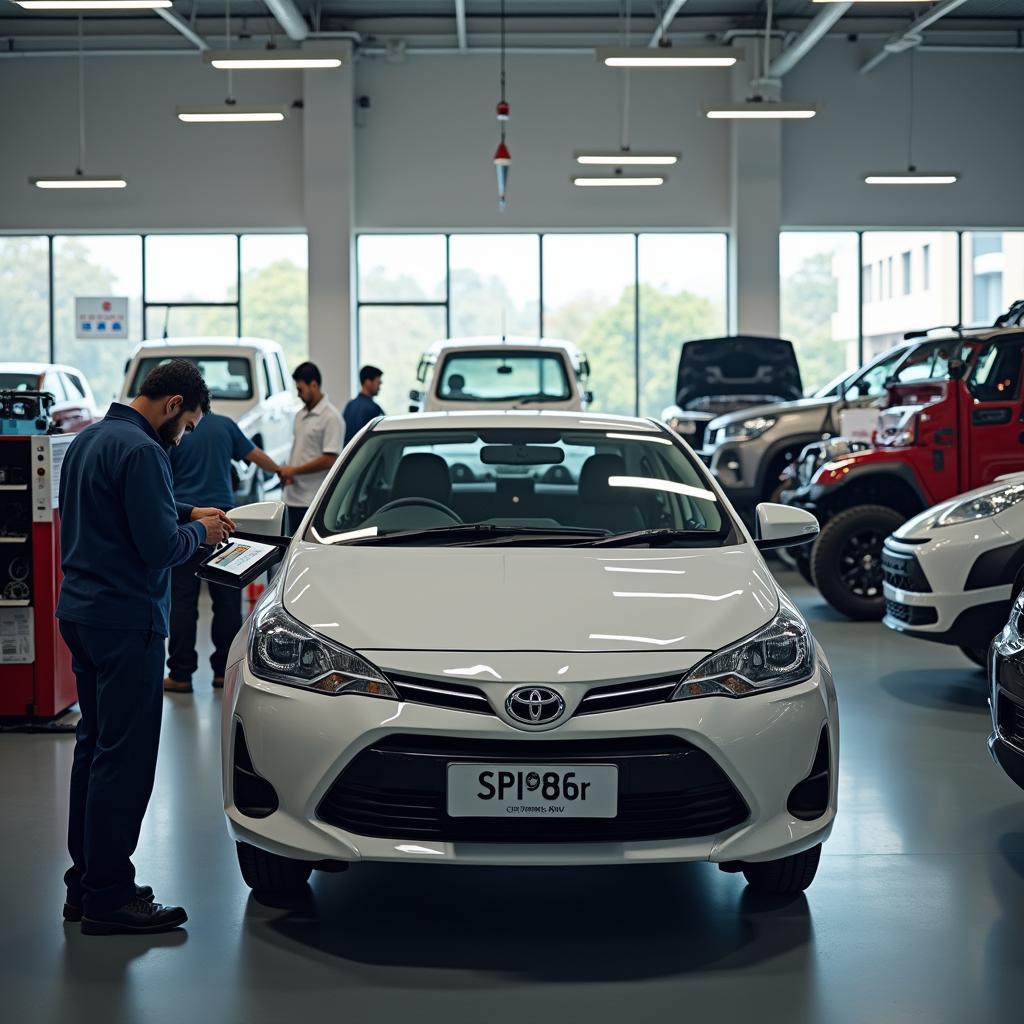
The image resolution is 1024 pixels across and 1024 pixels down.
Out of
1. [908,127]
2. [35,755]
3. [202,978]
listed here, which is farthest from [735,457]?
[908,127]

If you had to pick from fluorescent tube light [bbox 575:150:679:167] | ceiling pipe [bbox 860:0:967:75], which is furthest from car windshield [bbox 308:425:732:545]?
ceiling pipe [bbox 860:0:967:75]

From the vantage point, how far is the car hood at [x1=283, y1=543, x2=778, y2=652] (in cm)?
325

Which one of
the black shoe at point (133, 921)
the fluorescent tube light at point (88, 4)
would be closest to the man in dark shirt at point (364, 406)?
the fluorescent tube light at point (88, 4)

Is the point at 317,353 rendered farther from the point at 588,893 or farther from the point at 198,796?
the point at 588,893

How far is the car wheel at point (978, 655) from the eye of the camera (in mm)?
6383

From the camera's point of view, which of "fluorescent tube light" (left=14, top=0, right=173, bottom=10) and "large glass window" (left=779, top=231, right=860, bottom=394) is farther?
"large glass window" (left=779, top=231, right=860, bottom=394)

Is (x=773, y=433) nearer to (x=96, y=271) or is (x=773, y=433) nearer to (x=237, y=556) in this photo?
(x=237, y=556)

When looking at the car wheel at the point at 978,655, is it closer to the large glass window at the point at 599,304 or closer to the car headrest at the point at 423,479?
the car headrest at the point at 423,479

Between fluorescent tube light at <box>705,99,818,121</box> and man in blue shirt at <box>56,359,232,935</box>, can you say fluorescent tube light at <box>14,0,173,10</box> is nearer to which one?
fluorescent tube light at <box>705,99,818,121</box>

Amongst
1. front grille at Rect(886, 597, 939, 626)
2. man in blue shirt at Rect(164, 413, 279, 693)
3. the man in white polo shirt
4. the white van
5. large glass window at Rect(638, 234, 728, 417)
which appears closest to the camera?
front grille at Rect(886, 597, 939, 626)

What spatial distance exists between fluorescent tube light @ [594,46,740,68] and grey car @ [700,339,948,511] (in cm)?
310

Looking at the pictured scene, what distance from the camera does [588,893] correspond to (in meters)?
3.72

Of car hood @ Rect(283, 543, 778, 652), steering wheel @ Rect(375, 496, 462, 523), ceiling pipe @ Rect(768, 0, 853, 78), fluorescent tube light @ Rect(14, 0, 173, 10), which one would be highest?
ceiling pipe @ Rect(768, 0, 853, 78)

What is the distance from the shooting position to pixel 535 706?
309 centimetres
